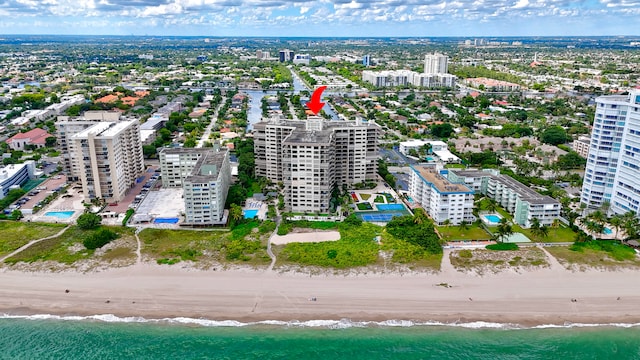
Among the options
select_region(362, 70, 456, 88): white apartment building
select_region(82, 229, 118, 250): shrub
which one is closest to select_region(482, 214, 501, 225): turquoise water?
select_region(82, 229, 118, 250): shrub

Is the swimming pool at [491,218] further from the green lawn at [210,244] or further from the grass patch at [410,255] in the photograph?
the green lawn at [210,244]

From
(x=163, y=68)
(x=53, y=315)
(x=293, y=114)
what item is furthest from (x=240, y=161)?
(x=163, y=68)

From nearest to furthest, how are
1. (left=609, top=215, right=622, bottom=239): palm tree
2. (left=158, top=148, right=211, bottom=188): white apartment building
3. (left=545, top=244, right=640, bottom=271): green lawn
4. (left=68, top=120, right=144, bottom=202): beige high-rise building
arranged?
(left=545, top=244, right=640, bottom=271): green lawn → (left=609, top=215, right=622, bottom=239): palm tree → (left=68, top=120, right=144, bottom=202): beige high-rise building → (left=158, top=148, right=211, bottom=188): white apartment building

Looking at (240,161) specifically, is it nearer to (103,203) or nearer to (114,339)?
(103,203)

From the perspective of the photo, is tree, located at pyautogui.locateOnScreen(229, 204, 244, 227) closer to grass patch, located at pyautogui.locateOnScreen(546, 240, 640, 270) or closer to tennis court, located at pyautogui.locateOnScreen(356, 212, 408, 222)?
tennis court, located at pyautogui.locateOnScreen(356, 212, 408, 222)

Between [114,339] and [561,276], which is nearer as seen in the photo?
[114,339]

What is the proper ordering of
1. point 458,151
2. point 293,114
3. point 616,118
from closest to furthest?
point 616,118
point 458,151
point 293,114

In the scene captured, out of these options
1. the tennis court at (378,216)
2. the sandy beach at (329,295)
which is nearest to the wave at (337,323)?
the sandy beach at (329,295)
